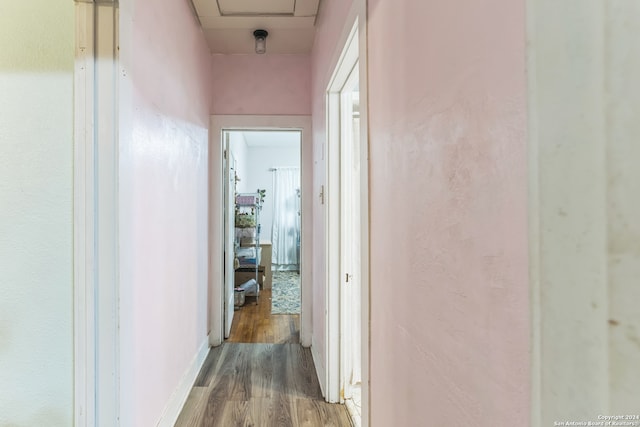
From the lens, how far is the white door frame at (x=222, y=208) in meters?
2.86

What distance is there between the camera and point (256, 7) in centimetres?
225

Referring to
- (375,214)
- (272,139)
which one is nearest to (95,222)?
(375,214)

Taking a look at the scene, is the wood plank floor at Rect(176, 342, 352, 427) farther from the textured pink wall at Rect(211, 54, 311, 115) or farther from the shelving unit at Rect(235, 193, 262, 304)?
the textured pink wall at Rect(211, 54, 311, 115)

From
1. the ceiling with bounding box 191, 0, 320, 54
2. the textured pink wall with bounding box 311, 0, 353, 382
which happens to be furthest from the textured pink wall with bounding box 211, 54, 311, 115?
the textured pink wall with bounding box 311, 0, 353, 382

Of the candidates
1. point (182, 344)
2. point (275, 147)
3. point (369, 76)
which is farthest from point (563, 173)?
point (275, 147)

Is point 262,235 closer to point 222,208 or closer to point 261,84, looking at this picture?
point 222,208

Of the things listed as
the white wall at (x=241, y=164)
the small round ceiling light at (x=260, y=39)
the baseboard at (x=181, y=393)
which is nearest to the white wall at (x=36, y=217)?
the baseboard at (x=181, y=393)

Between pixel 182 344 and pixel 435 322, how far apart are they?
1814mm

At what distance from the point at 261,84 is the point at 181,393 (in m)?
2.41

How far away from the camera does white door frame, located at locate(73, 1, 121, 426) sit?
3.30 feet

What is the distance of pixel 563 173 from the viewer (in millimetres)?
326

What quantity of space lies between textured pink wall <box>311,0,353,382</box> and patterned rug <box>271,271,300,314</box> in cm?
145

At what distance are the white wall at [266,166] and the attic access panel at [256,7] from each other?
4588 mm

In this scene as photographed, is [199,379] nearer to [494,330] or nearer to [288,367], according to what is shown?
[288,367]
